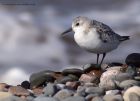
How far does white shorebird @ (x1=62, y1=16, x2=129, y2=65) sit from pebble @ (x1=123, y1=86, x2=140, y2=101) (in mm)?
1362

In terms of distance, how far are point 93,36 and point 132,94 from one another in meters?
1.52

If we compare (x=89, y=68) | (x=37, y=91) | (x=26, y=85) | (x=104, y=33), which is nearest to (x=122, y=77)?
(x=89, y=68)

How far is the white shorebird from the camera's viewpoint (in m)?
6.04

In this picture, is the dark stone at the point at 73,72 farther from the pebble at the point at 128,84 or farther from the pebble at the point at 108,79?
the pebble at the point at 128,84

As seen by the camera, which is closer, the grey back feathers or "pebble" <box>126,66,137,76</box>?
"pebble" <box>126,66,137,76</box>

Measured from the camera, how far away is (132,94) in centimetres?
465

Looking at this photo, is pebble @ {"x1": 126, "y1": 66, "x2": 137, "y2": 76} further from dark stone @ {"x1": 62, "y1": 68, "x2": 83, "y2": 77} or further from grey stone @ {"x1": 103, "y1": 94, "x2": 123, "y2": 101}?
grey stone @ {"x1": 103, "y1": 94, "x2": 123, "y2": 101}

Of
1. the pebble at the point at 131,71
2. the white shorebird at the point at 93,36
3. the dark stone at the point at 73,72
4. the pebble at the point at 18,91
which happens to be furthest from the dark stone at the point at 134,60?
the pebble at the point at 18,91

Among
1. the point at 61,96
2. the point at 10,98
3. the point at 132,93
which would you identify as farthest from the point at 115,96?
the point at 10,98

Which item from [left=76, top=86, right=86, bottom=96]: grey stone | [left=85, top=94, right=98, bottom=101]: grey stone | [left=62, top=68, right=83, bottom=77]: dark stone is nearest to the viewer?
[left=85, top=94, right=98, bottom=101]: grey stone

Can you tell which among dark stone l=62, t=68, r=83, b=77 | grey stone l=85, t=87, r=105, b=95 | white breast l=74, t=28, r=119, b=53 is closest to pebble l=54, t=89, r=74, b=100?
grey stone l=85, t=87, r=105, b=95

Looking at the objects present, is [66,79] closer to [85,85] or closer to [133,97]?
[85,85]

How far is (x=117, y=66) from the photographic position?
600cm

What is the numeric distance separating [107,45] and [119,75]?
3.08 feet
